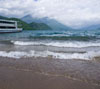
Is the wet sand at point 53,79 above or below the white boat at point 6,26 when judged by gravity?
below

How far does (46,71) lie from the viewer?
4.48m

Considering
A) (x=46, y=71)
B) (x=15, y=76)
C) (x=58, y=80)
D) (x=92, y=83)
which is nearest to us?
(x=92, y=83)

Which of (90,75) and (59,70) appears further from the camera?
(59,70)

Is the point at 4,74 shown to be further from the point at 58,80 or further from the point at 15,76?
the point at 58,80

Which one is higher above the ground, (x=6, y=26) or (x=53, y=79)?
(x=6, y=26)

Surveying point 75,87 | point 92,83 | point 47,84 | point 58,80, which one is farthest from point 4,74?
point 92,83

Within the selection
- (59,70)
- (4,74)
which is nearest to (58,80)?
(59,70)

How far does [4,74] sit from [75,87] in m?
2.90

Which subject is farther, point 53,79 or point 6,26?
point 6,26

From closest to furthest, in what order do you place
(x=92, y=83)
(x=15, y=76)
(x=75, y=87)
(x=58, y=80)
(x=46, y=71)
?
(x=75, y=87), (x=92, y=83), (x=58, y=80), (x=15, y=76), (x=46, y=71)

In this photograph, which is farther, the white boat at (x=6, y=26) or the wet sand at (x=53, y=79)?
the white boat at (x=6, y=26)

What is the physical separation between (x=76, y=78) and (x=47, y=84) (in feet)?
3.78

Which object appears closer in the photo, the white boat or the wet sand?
the wet sand

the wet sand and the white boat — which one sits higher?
the white boat
